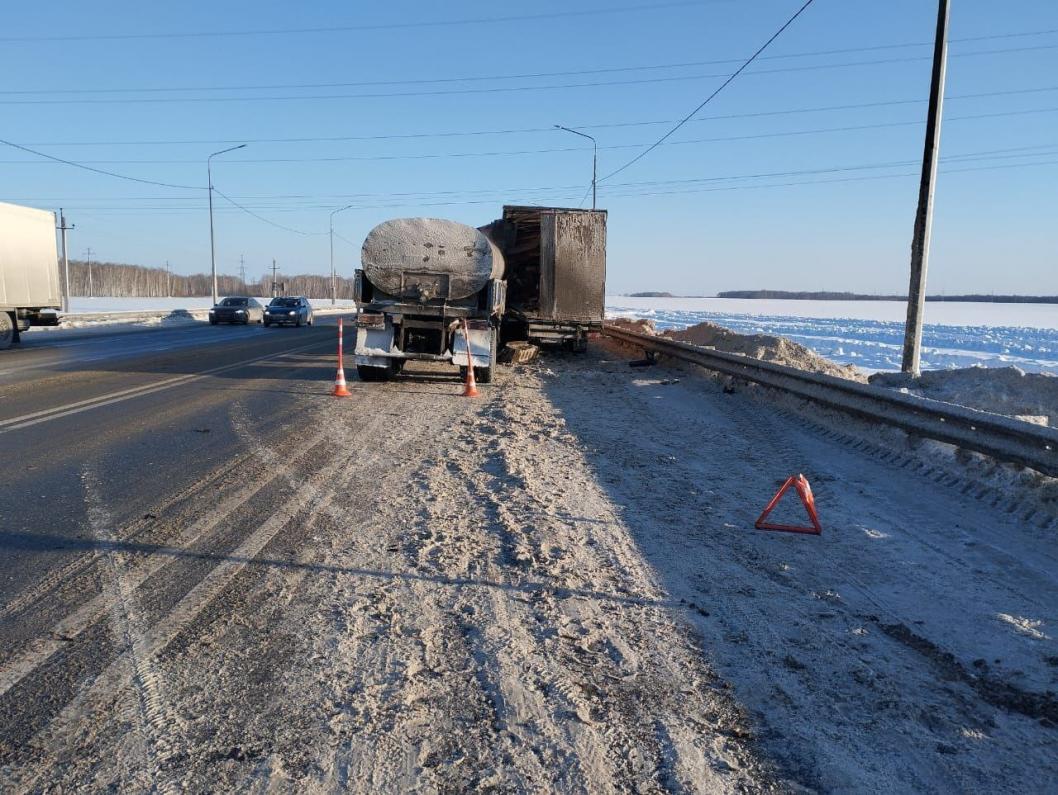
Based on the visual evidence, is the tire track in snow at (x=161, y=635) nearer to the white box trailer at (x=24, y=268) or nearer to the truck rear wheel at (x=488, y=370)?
the truck rear wheel at (x=488, y=370)

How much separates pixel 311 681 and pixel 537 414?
315 inches

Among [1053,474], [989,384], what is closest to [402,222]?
[989,384]

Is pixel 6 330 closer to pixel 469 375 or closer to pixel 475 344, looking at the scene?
pixel 475 344

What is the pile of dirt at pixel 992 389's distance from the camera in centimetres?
998

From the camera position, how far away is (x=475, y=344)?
46.3 ft

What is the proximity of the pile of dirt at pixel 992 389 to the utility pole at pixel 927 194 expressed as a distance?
506mm

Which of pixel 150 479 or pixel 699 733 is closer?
pixel 699 733

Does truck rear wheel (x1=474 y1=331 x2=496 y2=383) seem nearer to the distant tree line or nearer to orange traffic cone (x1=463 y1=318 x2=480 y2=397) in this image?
orange traffic cone (x1=463 y1=318 x2=480 y2=397)

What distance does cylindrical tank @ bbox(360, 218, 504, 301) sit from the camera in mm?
13891

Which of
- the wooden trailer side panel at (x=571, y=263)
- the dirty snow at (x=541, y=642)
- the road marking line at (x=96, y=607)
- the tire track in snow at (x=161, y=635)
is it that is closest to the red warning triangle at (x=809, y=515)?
the dirty snow at (x=541, y=642)

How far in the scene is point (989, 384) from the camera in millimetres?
11086

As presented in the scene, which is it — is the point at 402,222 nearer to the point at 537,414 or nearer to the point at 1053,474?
the point at 537,414

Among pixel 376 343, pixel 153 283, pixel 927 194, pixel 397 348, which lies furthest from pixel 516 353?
pixel 153 283

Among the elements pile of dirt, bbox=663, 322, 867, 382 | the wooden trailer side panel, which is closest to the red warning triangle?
pile of dirt, bbox=663, 322, 867, 382
